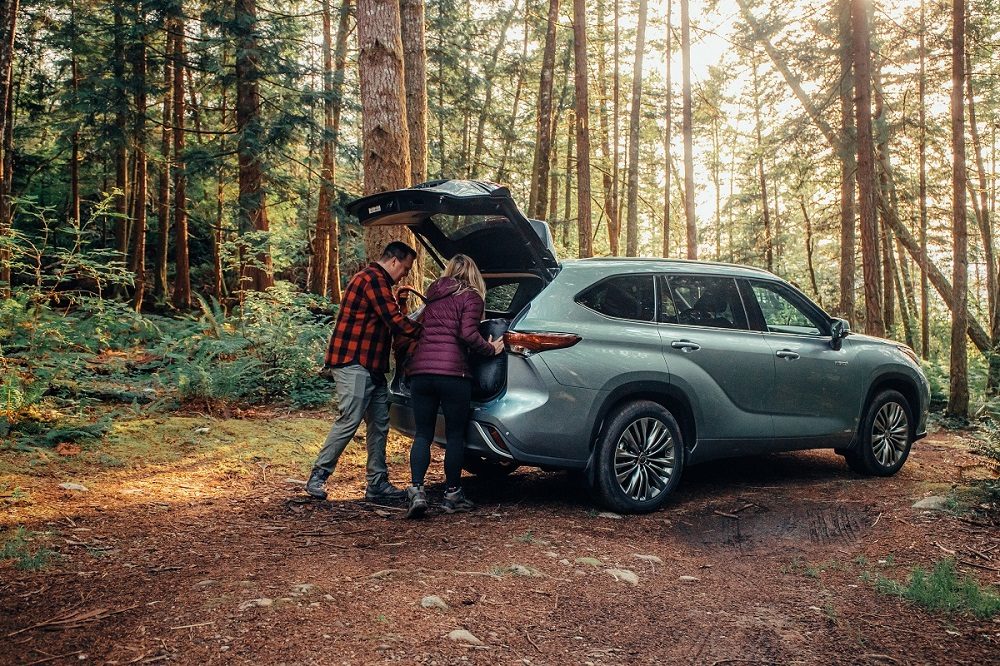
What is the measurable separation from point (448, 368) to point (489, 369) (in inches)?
13.3

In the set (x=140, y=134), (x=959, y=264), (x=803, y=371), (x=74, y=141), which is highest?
(x=74, y=141)

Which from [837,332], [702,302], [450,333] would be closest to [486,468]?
[450,333]

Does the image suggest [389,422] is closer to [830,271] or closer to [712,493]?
[712,493]

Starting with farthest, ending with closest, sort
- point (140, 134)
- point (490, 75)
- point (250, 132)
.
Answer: point (490, 75), point (140, 134), point (250, 132)

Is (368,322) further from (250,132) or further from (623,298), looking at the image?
(250,132)

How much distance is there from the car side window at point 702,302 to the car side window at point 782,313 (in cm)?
28

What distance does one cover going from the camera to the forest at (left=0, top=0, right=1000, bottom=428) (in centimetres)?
891

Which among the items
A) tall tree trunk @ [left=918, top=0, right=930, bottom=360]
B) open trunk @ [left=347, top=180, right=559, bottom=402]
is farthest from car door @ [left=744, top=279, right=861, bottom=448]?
tall tree trunk @ [left=918, top=0, right=930, bottom=360]

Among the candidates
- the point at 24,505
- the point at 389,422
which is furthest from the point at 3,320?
the point at 389,422

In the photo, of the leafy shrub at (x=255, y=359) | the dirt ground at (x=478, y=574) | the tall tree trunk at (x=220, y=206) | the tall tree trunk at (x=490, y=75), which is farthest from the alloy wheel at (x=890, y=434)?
the tall tree trunk at (x=490, y=75)

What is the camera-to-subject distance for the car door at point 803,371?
677 cm

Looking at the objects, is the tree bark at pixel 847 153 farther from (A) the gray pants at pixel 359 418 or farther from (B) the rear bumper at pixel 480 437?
(A) the gray pants at pixel 359 418

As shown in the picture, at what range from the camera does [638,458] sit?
591cm

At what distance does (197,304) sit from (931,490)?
1962 cm
